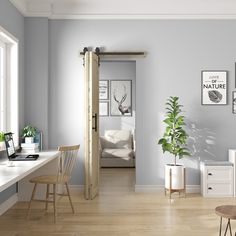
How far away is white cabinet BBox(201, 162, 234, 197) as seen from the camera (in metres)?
5.30

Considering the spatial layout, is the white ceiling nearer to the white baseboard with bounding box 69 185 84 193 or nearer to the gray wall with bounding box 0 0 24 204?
the gray wall with bounding box 0 0 24 204

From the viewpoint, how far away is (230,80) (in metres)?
5.63

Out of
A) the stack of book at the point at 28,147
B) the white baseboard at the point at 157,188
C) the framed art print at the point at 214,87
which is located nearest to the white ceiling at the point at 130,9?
the framed art print at the point at 214,87

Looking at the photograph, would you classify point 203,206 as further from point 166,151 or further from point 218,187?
point 166,151

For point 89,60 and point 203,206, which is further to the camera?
point 89,60

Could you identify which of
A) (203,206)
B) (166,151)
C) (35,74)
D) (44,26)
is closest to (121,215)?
(203,206)

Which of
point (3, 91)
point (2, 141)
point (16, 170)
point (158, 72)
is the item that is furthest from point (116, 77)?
point (16, 170)

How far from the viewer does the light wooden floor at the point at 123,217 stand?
3775mm

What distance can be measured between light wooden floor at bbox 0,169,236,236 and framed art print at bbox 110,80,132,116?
3402mm

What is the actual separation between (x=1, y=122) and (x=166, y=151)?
95.3 inches

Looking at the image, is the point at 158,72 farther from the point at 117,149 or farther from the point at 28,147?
the point at 117,149

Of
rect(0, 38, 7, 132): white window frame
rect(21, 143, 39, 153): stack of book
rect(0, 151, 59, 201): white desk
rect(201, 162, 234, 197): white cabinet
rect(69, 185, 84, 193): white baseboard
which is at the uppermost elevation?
rect(0, 38, 7, 132): white window frame

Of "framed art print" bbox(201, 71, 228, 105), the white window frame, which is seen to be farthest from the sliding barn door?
"framed art print" bbox(201, 71, 228, 105)

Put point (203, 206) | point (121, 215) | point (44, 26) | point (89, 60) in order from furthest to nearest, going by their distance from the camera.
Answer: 1. point (44, 26)
2. point (89, 60)
3. point (203, 206)
4. point (121, 215)
